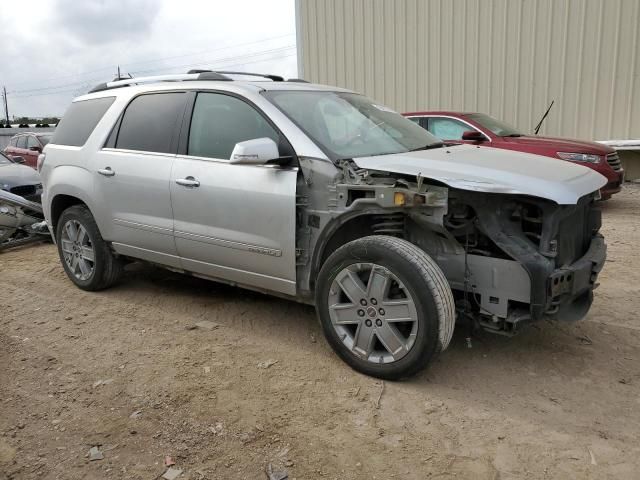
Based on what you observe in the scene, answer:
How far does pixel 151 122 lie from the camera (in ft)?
15.0

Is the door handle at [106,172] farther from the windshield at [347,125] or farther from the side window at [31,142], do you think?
the side window at [31,142]

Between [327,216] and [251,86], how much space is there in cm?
121

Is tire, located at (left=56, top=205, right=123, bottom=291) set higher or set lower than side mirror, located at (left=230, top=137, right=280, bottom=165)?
lower

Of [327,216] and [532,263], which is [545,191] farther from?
[327,216]

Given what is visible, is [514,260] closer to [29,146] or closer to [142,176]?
[142,176]

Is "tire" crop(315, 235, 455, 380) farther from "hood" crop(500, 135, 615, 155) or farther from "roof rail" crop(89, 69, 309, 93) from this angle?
"hood" crop(500, 135, 615, 155)

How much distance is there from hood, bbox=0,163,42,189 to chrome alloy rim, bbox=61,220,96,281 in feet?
11.4

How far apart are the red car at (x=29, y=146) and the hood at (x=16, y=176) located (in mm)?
5994

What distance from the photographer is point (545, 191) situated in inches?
119

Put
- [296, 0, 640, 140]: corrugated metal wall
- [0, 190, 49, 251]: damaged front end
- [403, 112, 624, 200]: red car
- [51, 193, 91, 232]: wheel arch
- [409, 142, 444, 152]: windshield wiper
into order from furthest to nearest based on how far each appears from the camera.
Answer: [296, 0, 640, 140]: corrugated metal wall < [403, 112, 624, 200]: red car < [0, 190, 49, 251]: damaged front end < [51, 193, 91, 232]: wheel arch < [409, 142, 444, 152]: windshield wiper

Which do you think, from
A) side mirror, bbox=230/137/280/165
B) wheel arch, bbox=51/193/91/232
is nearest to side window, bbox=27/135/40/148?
wheel arch, bbox=51/193/91/232

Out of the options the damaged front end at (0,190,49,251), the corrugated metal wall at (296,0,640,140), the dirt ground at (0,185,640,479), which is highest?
the corrugated metal wall at (296,0,640,140)

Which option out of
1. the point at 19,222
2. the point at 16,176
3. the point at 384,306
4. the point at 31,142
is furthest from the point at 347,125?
the point at 31,142

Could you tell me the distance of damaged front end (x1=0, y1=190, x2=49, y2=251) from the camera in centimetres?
730
